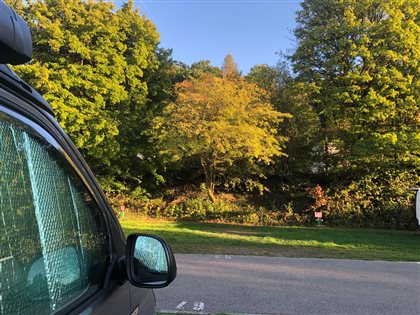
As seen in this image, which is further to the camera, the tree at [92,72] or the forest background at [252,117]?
the tree at [92,72]

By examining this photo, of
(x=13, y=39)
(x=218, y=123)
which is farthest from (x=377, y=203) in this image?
(x=13, y=39)

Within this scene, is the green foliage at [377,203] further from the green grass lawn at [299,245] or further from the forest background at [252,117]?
the green grass lawn at [299,245]

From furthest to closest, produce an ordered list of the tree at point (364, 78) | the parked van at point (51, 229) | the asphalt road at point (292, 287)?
the tree at point (364, 78) < the asphalt road at point (292, 287) < the parked van at point (51, 229)

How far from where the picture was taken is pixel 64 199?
1619 millimetres

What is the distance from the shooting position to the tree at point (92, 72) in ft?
67.9

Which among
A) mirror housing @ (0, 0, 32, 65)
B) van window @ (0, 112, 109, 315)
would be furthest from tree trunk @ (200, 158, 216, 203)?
mirror housing @ (0, 0, 32, 65)

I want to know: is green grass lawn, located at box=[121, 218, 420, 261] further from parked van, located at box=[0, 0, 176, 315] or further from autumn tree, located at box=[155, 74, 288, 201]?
parked van, located at box=[0, 0, 176, 315]

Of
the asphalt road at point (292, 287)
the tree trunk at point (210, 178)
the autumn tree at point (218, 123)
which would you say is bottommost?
the asphalt road at point (292, 287)

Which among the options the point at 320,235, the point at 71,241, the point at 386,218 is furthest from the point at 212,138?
the point at 71,241

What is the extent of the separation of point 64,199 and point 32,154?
27 centimetres

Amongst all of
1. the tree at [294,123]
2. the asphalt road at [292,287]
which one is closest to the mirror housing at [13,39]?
the asphalt road at [292,287]

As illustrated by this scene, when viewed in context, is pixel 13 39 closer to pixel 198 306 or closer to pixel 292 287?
pixel 198 306

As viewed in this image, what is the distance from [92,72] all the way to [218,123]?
26.0ft

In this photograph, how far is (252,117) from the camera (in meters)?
19.3
